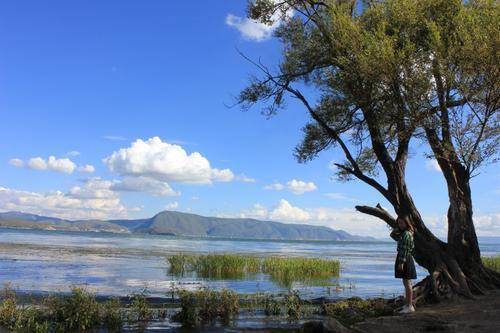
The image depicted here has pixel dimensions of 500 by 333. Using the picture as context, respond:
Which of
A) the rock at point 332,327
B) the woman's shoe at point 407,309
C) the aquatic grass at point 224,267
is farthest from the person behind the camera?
the aquatic grass at point 224,267

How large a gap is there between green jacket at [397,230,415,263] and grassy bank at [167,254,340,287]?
831 inches

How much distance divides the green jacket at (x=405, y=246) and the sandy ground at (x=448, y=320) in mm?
1634

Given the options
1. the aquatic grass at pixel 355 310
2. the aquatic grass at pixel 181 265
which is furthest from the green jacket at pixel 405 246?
the aquatic grass at pixel 181 265

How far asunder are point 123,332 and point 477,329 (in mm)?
9163

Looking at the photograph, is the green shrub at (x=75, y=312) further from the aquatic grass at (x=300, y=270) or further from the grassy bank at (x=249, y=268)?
the grassy bank at (x=249, y=268)

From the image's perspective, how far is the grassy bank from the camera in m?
38.0

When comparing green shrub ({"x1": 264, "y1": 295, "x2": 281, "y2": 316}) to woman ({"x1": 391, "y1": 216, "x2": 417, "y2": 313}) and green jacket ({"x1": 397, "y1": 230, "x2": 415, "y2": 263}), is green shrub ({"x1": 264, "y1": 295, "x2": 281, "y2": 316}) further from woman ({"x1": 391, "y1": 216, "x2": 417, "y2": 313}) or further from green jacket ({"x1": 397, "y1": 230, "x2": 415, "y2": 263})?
green jacket ({"x1": 397, "y1": 230, "x2": 415, "y2": 263})

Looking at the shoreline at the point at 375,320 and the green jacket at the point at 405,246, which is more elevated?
the green jacket at the point at 405,246

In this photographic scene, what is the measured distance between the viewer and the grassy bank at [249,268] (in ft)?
125

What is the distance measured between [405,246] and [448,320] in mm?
2786

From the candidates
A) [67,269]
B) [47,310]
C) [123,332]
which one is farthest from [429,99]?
[67,269]

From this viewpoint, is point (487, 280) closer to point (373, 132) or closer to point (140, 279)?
point (373, 132)

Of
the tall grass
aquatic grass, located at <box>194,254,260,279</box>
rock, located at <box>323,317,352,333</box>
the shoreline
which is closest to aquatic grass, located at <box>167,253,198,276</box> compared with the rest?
aquatic grass, located at <box>194,254,260,279</box>

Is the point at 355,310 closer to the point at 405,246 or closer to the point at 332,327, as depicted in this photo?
the point at 405,246
